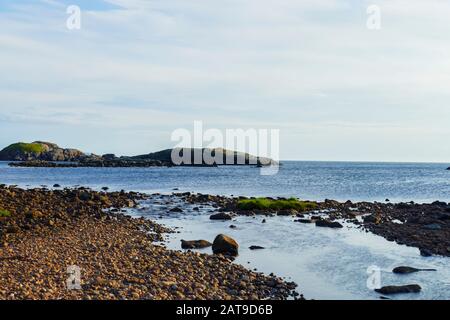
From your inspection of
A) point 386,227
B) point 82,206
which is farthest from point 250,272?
point 82,206

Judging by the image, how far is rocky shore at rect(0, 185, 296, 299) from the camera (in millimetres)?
15523

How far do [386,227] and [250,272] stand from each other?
18.2 m

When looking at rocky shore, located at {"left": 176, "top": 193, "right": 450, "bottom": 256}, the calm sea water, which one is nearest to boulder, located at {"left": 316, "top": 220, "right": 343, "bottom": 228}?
rocky shore, located at {"left": 176, "top": 193, "right": 450, "bottom": 256}

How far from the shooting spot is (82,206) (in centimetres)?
4309

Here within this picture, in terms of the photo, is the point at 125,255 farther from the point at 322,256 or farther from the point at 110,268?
the point at 322,256

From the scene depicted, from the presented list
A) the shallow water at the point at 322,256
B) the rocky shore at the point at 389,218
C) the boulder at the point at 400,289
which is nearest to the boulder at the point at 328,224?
the rocky shore at the point at 389,218

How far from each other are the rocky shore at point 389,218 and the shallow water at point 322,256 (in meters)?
1.26

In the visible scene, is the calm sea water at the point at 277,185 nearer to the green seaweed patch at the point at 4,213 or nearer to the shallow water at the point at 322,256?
the shallow water at the point at 322,256

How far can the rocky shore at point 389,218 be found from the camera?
29.2 metres

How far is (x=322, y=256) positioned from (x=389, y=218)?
57.5ft

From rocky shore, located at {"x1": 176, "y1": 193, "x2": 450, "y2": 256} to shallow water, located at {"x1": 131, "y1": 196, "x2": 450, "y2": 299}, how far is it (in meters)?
1.26

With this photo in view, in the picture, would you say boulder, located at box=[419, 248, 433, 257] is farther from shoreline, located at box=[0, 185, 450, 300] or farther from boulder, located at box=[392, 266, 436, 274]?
boulder, located at box=[392, 266, 436, 274]
